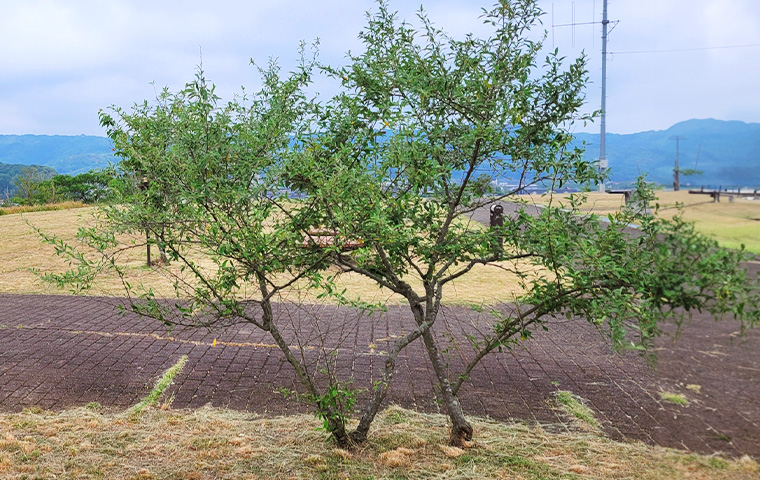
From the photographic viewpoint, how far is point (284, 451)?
380cm

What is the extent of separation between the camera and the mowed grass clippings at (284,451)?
11.5ft

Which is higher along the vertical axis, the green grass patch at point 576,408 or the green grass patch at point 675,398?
the green grass patch at point 675,398

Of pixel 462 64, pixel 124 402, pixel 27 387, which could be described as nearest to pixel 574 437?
pixel 462 64

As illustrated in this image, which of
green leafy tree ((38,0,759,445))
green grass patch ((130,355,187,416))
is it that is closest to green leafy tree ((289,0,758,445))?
green leafy tree ((38,0,759,445))

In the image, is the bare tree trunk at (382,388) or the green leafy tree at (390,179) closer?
the green leafy tree at (390,179)

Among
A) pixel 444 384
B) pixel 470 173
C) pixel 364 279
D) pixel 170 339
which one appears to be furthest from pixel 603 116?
pixel 364 279

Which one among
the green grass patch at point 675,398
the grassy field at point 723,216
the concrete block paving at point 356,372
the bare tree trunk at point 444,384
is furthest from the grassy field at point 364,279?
the green grass patch at point 675,398

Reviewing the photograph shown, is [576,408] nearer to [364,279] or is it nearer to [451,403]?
[451,403]

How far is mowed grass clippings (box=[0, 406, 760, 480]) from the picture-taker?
138 inches

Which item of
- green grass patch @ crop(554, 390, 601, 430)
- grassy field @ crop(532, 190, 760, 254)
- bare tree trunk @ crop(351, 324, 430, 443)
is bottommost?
green grass patch @ crop(554, 390, 601, 430)

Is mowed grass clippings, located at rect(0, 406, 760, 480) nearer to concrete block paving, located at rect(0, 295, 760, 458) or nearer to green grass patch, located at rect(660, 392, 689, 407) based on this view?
concrete block paving, located at rect(0, 295, 760, 458)

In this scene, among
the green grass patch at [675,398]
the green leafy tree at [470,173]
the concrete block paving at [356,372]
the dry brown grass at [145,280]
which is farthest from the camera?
the dry brown grass at [145,280]

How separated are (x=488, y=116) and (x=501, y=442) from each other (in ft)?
6.95

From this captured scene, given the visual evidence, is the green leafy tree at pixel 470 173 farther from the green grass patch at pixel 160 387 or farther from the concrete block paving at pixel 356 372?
the green grass patch at pixel 160 387
